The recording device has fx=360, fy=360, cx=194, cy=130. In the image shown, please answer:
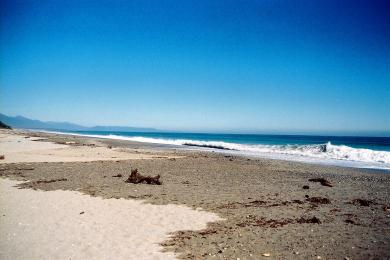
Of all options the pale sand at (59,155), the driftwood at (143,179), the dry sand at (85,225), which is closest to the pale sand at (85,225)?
the dry sand at (85,225)

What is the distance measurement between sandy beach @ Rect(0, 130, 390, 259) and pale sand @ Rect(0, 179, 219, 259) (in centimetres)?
2

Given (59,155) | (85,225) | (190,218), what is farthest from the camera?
(59,155)

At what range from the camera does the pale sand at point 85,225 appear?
688 centimetres

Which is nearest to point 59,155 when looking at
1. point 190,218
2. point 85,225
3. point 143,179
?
point 143,179

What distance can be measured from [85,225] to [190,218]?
2.60m

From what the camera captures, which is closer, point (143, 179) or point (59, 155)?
point (143, 179)

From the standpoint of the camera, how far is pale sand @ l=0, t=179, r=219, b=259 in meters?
6.88

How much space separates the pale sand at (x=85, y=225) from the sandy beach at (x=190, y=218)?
21 mm

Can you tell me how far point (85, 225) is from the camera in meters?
8.52

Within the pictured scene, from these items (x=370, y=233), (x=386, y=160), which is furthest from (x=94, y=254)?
(x=386, y=160)

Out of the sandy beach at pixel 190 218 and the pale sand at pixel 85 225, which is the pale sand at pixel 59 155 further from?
the pale sand at pixel 85 225

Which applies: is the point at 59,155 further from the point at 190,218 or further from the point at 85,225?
the point at 190,218

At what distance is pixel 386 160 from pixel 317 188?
1889 centimetres

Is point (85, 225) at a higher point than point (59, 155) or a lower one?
lower
